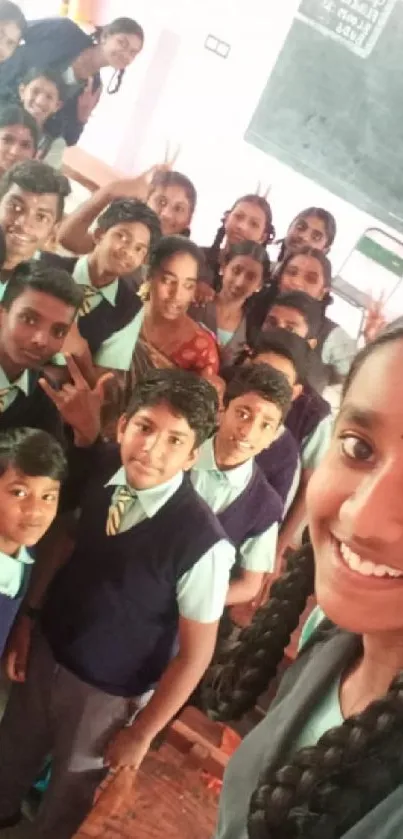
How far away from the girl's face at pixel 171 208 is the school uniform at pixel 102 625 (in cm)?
26

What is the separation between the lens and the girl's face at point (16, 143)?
89cm

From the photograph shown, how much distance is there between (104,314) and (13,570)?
0.30 meters

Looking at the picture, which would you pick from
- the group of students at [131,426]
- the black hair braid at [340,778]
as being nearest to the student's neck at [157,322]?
the group of students at [131,426]

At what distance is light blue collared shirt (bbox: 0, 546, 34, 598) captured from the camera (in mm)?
848

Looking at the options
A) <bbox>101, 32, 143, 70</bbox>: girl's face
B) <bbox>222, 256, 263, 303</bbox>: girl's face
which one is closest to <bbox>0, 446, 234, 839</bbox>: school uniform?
<bbox>222, 256, 263, 303</bbox>: girl's face

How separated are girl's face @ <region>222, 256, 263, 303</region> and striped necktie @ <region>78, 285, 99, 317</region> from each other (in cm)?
15

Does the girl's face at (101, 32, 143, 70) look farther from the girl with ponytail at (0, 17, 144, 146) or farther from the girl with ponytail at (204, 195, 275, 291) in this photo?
the girl with ponytail at (204, 195, 275, 291)

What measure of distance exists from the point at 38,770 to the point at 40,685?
0.13m

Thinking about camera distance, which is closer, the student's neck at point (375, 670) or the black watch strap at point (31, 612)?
the student's neck at point (375, 670)

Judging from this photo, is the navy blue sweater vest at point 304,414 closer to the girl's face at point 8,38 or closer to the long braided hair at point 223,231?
the long braided hair at point 223,231

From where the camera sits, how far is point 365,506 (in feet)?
1.64

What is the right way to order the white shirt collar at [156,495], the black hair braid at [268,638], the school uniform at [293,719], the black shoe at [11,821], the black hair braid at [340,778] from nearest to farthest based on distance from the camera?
the black hair braid at [340,778], the school uniform at [293,719], the black hair braid at [268,638], the white shirt collar at [156,495], the black shoe at [11,821]

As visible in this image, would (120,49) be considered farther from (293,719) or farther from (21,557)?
(293,719)

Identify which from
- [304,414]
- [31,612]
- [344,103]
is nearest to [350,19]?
[344,103]
